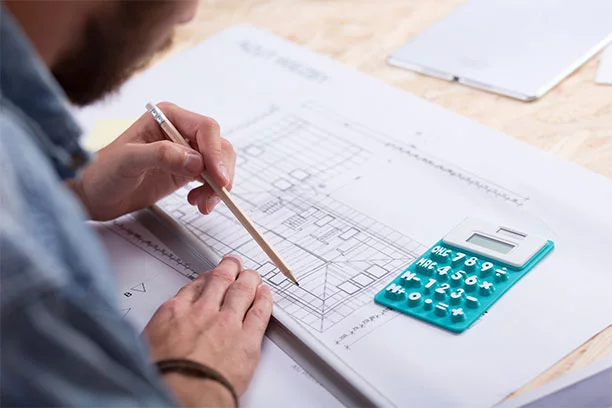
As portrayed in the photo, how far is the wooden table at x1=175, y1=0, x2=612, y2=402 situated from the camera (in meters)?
0.92

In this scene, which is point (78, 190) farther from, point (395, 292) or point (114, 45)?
point (395, 292)

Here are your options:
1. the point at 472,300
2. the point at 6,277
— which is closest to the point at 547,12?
the point at 472,300

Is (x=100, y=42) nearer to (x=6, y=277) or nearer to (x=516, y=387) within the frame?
(x=6, y=277)

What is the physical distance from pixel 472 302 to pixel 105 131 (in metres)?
0.64

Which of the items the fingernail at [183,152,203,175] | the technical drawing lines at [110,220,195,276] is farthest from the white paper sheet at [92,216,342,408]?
the fingernail at [183,152,203,175]

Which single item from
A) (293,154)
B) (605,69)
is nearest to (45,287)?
(293,154)

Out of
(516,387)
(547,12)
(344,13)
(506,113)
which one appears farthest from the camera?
(344,13)

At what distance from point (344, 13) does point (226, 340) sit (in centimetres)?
78

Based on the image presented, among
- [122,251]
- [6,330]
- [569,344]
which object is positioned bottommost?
[569,344]

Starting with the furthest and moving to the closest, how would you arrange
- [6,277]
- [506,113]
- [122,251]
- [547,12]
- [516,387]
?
[547,12] < [506,113] < [122,251] < [516,387] < [6,277]

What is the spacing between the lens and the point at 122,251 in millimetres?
899

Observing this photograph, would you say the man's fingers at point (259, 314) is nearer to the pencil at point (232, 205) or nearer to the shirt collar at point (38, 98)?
the pencil at point (232, 205)

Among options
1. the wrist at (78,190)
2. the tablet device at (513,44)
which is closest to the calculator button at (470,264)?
the tablet device at (513,44)

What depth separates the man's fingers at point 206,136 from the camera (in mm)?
863
